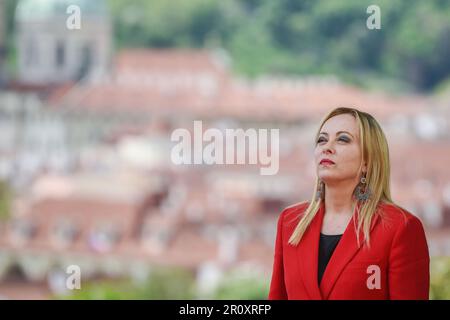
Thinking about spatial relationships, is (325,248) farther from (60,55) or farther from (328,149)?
(60,55)

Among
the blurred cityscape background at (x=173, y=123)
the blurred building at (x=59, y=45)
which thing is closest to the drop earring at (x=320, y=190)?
the blurred cityscape background at (x=173, y=123)

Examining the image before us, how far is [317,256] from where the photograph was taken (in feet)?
3.01

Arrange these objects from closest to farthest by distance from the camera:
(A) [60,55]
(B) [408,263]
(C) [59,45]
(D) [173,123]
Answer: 1. (B) [408,263]
2. (C) [59,45]
3. (A) [60,55]
4. (D) [173,123]

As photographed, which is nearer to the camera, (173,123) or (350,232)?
(350,232)

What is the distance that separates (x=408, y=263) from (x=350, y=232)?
0.05m

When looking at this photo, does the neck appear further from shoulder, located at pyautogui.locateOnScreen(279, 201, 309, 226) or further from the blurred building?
the blurred building

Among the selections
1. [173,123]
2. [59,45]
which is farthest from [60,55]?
[173,123]

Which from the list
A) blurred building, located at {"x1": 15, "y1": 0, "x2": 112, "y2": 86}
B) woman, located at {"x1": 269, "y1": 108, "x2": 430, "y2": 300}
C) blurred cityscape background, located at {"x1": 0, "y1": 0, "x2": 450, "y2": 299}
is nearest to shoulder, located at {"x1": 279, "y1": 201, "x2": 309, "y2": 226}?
woman, located at {"x1": 269, "y1": 108, "x2": 430, "y2": 300}

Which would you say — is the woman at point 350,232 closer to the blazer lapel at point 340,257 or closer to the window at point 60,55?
the blazer lapel at point 340,257

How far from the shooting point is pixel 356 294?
0.91m

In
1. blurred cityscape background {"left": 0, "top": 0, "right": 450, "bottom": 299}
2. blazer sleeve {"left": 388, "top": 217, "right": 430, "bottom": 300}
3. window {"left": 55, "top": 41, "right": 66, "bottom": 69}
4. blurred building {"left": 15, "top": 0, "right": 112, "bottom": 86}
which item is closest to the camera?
blazer sleeve {"left": 388, "top": 217, "right": 430, "bottom": 300}

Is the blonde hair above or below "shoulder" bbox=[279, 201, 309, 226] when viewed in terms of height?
above

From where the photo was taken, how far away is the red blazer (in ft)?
2.94
